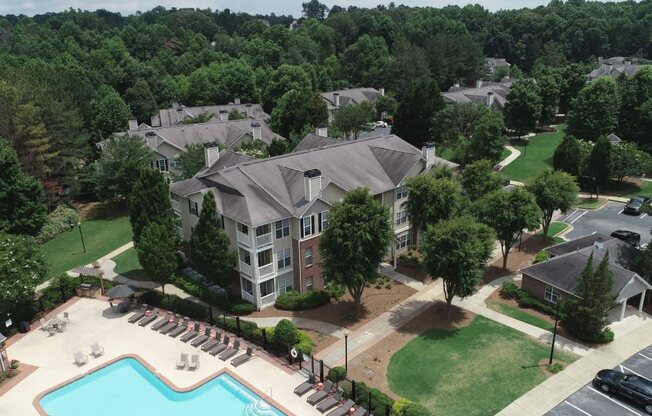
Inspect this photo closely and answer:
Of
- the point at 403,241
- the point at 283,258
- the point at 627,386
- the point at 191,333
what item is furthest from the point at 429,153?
the point at 191,333

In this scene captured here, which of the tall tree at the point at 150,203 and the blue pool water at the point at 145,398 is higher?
the tall tree at the point at 150,203

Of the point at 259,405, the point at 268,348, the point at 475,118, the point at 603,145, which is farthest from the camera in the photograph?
the point at 475,118

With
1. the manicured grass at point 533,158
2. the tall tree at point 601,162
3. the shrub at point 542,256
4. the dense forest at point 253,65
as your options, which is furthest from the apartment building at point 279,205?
the manicured grass at point 533,158

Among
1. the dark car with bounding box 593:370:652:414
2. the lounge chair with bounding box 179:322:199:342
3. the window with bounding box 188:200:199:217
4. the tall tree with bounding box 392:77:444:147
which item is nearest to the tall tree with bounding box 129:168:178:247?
the window with bounding box 188:200:199:217

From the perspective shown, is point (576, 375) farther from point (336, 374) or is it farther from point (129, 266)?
point (129, 266)

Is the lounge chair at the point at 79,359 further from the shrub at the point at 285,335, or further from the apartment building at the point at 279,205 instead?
the apartment building at the point at 279,205

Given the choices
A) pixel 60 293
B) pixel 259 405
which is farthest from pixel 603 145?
pixel 60 293

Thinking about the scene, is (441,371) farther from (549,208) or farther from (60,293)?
(60,293)

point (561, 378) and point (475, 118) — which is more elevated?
point (475, 118)
